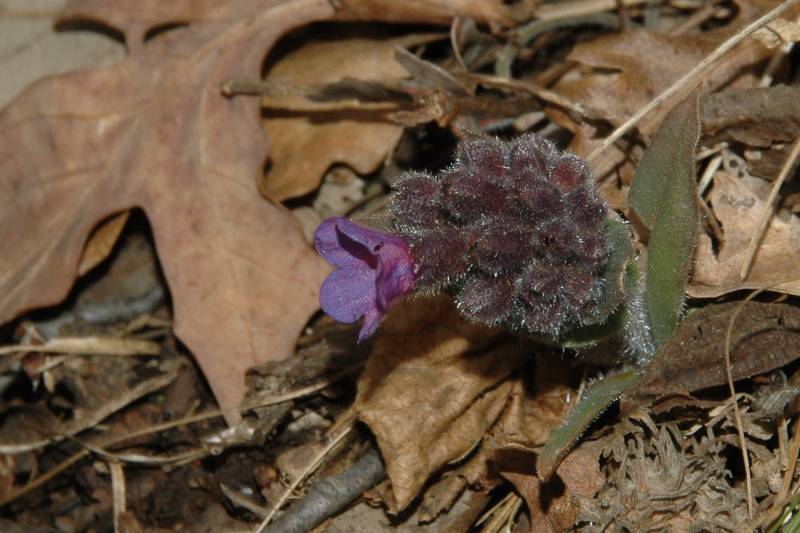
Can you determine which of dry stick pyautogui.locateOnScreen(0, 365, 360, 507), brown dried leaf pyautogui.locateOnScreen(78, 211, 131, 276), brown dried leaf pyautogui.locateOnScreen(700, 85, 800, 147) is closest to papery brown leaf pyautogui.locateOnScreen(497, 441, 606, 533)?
dry stick pyautogui.locateOnScreen(0, 365, 360, 507)

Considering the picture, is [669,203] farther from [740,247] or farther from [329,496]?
[329,496]

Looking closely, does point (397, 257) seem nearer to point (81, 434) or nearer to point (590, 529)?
point (590, 529)

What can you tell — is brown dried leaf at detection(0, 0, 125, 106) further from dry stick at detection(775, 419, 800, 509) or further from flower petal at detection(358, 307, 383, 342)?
dry stick at detection(775, 419, 800, 509)

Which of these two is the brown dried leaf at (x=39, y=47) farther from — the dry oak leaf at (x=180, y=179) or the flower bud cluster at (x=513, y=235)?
the flower bud cluster at (x=513, y=235)

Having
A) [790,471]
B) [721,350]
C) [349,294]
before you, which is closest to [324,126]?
[349,294]

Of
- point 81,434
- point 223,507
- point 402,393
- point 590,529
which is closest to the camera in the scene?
point 590,529

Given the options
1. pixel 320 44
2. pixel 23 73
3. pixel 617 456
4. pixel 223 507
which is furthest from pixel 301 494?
pixel 23 73
